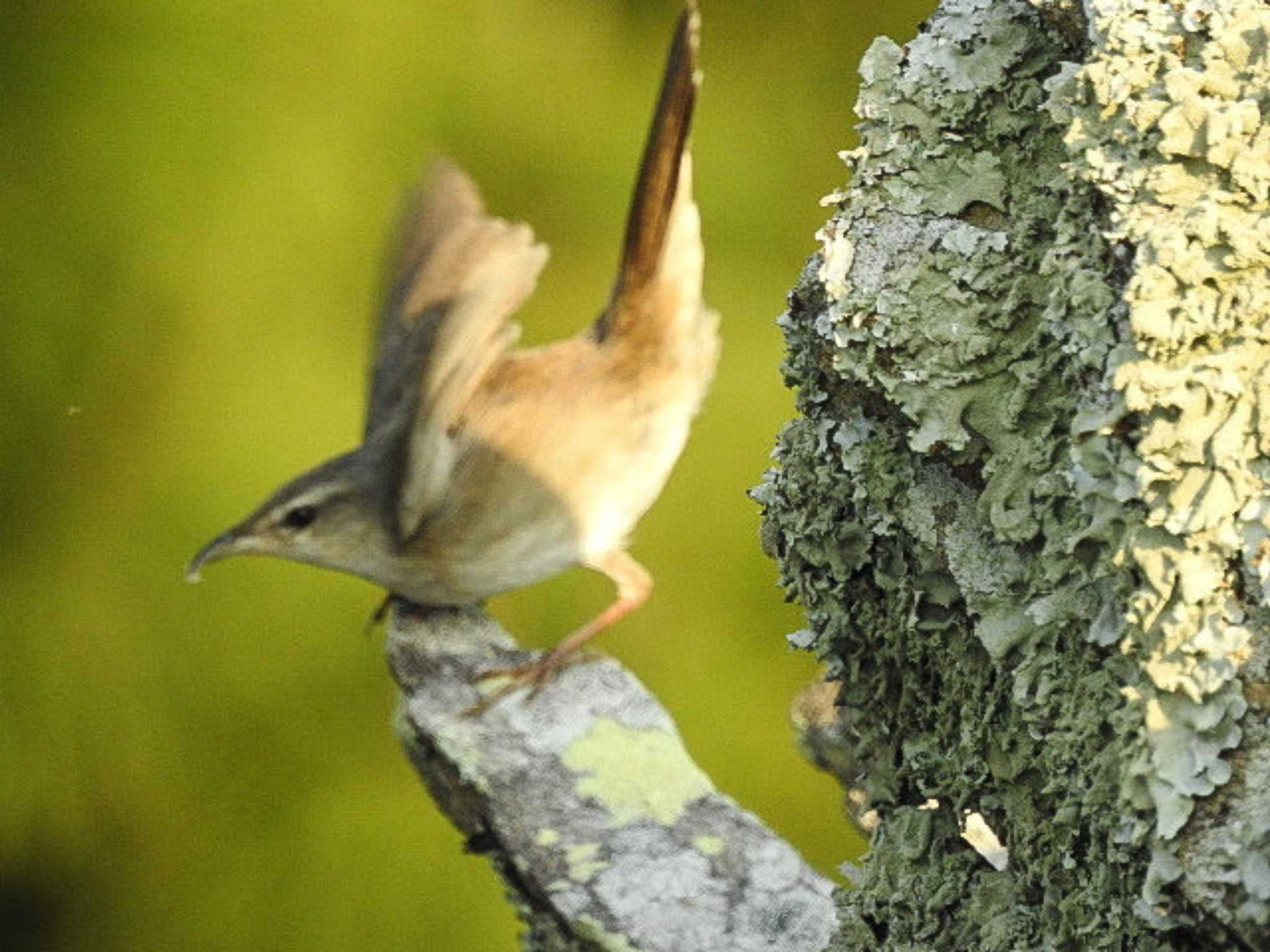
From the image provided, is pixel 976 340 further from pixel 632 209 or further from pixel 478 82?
pixel 478 82

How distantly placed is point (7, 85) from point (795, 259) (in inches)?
44.2

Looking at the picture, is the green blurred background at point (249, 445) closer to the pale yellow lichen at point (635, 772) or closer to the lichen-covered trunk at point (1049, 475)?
the pale yellow lichen at point (635, 772)

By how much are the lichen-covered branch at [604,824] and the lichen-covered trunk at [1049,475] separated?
0.23 meters

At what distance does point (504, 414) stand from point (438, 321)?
216 millimetres

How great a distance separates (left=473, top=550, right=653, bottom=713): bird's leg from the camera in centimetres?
179

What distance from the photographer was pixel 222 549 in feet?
7.95

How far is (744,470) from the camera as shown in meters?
2.75

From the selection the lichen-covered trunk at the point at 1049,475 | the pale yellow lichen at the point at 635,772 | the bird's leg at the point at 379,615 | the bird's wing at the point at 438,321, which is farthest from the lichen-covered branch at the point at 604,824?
the bird's leg at the point at 379,615

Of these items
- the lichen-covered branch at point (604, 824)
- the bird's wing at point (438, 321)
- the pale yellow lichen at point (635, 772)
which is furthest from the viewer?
the bird's wing at point (438, 321)

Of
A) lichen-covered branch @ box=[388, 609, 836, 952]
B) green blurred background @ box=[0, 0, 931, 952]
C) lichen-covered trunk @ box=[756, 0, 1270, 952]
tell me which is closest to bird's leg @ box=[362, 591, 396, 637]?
green blurred background @ box=[0, 0, 931, 952]

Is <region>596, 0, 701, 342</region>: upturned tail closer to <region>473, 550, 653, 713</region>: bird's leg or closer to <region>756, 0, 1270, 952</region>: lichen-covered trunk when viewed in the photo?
<region>473, 550, 653, 713</region>: bird's leg

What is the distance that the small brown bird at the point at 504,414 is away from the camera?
237 centimetres

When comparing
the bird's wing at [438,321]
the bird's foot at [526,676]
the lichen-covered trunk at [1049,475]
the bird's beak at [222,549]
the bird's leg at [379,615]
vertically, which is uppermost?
the bird's wing at [438,321]

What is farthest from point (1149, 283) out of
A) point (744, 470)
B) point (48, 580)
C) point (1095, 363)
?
point (48, 580)
